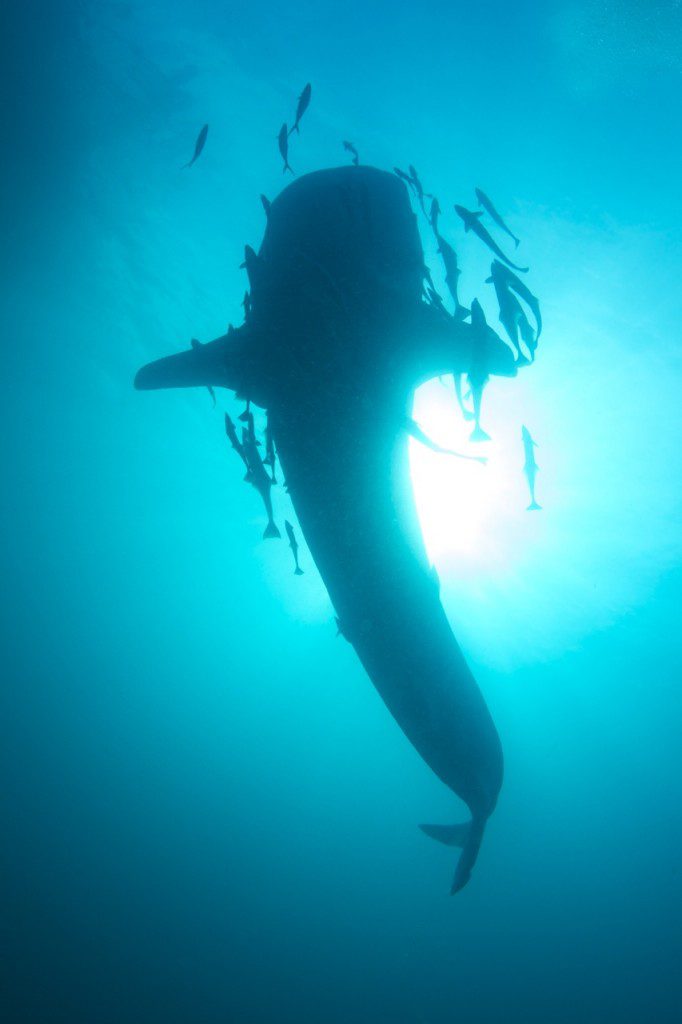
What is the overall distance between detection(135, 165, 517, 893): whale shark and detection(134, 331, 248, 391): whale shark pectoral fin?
0.02 m

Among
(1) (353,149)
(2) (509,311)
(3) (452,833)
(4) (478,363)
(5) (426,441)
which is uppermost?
(1) (353,149)

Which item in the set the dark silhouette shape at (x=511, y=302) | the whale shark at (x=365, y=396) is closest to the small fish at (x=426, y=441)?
the whale shark at (x=365, y=396)

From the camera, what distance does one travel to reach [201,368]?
3.70 metres

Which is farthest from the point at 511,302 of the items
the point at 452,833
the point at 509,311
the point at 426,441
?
the point at 452,833

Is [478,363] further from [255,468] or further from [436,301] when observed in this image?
[255,468]

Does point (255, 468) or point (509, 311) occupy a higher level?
point (509, 311)

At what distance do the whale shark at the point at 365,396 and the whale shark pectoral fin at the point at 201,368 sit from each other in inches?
1.0

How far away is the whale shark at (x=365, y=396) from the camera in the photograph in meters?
3.12

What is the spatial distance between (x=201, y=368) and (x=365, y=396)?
1.39 m

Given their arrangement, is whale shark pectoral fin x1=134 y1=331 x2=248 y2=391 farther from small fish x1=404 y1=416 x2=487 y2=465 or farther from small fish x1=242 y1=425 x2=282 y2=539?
small fish x1=404 y1=416 x2=487 y2=465

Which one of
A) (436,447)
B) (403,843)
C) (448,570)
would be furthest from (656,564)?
(403,843)

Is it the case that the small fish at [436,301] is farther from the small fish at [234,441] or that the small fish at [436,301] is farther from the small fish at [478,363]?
the small fish at [234,441]

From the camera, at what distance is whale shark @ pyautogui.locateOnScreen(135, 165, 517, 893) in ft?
10.2

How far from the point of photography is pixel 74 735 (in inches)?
1634
